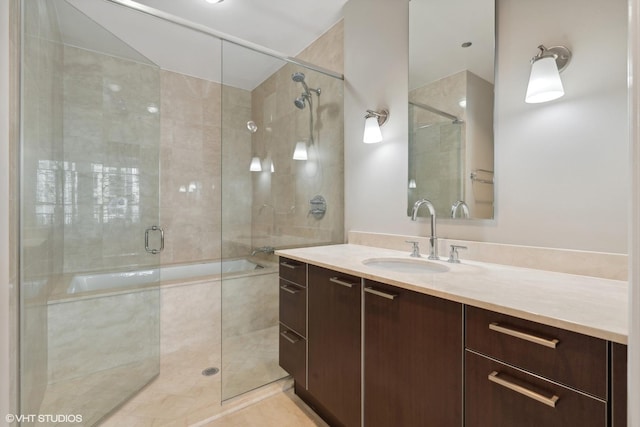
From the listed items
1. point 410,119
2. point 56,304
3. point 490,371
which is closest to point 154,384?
point 56,304

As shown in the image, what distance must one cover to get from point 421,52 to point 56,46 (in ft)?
6.90

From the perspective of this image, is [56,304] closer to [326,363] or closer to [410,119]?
[326,363]

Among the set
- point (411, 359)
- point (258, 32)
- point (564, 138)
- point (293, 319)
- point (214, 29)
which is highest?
point (258, 32)

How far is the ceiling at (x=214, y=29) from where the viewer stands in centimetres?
178

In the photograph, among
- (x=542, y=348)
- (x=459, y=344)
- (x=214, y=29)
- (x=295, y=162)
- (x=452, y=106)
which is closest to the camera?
(x=542, y=348)

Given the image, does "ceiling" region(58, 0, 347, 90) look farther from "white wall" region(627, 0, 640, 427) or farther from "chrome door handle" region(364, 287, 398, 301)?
"white wall" region(627, 0, 640, 427)

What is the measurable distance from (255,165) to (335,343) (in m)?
1.22

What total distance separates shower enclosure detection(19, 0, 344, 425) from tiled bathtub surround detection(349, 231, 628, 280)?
100 centimetres

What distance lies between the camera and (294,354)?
1.73 meters

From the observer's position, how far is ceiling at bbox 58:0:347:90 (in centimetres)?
178

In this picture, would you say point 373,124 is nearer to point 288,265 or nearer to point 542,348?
point 288,265

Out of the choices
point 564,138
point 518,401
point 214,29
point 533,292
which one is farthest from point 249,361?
point 214,29

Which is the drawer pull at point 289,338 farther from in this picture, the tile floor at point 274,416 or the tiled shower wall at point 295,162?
the tiled shower wall at point 295,162

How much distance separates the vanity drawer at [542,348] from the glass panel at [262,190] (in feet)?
4.52
